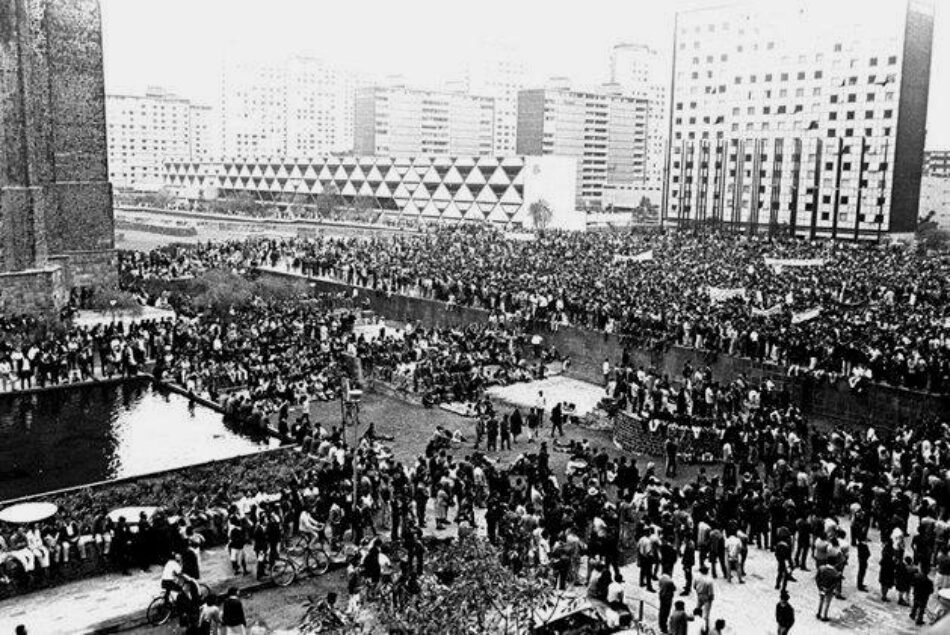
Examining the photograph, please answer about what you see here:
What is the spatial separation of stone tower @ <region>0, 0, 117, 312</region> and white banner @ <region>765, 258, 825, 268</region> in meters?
34.3

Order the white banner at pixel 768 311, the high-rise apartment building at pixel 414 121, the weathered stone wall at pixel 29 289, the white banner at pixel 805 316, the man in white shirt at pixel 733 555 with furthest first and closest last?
the high-rise apartment building at pixel 414 121, the weathered stone wall at pixel 29 289, the white banner at pixel 768 311, the white banner at pixel 805 316, the man in white shirt at pixel 733 555

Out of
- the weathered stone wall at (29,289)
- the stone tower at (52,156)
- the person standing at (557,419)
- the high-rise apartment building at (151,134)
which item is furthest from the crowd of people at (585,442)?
the high-rise apartment building at (151,134)

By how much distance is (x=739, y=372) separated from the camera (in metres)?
32.2

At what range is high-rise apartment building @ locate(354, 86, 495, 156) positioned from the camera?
173750mm

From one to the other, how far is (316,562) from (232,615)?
3.81 m

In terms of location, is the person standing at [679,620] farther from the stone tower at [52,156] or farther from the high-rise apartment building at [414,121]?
the high-rise apartment building at [414,121]

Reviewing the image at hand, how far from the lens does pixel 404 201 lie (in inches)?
4424

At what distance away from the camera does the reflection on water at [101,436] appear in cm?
2372

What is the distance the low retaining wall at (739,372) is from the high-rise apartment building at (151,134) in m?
143

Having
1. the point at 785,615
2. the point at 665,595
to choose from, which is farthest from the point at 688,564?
the point at 785,615

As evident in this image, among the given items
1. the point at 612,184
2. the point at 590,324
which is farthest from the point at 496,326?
the point at 612,184

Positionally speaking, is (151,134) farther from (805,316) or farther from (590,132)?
(805,316)

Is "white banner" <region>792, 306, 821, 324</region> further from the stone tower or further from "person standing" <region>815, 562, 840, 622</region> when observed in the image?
the stone tower

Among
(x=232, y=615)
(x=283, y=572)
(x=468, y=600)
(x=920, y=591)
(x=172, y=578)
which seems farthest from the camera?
(x=283, y=572)
